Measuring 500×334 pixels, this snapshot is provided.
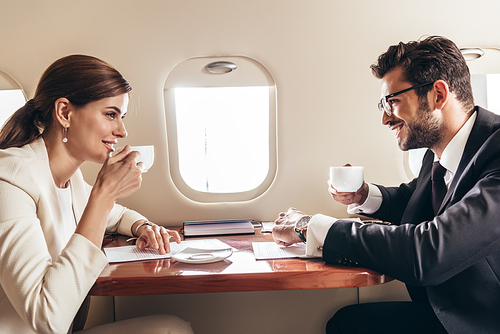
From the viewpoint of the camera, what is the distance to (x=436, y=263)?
1013 mm

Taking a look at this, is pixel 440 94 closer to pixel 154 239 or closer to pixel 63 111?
pixel 154 239

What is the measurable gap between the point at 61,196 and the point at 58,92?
0.37 meters

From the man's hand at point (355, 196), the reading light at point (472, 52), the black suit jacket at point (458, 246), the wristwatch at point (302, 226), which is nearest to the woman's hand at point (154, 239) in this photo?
the wristwatch at point (302, 226)

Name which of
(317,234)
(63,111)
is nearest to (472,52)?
(317,234)

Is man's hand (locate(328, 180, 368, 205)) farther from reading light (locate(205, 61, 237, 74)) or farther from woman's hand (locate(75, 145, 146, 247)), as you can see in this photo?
woman's hand (locate(75, 145, 146, 247))

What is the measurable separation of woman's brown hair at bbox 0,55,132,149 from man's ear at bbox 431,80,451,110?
117 cm

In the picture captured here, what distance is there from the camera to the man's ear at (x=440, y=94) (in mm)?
1351

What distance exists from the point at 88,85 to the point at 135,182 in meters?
0.37

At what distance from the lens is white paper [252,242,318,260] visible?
50.3 inches

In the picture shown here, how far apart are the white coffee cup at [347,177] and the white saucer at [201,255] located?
0.49 meters

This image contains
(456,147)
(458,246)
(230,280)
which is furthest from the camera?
(456,147)

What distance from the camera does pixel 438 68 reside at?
1370 mm

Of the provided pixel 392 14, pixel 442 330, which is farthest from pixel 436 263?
pixel 392 14

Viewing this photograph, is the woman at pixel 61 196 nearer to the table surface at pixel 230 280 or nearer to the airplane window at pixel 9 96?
the table surface at pixel 230 280
